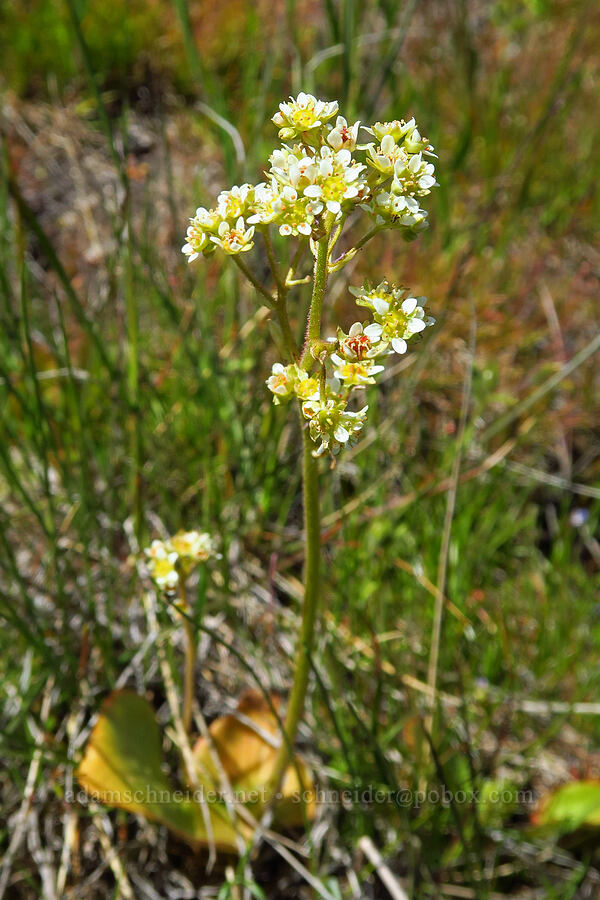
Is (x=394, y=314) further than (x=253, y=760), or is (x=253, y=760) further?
(x=253, y=760)

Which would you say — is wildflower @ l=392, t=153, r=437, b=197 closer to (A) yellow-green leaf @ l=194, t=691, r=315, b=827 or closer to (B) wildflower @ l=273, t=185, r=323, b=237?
(B) wildflower @ l=273, t=185, r=323, b=237

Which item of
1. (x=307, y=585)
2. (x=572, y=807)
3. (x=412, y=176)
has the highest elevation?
(x=412, y=176)

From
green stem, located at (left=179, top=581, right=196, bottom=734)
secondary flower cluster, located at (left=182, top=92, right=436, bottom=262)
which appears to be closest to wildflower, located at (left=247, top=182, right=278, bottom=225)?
secondary flower cluster, located at (left=182, top=92, right=436, bottom=262)

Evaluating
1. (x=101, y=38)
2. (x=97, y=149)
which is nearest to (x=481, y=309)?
(x=97, y=149)

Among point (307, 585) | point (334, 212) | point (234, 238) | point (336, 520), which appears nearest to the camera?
point (334, 212)

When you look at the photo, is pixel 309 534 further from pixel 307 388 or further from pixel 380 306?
pixel 380 306

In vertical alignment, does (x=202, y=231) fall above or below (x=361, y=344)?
above

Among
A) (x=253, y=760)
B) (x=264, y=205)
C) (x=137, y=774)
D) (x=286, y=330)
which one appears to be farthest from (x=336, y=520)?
(x=264, y=205)
